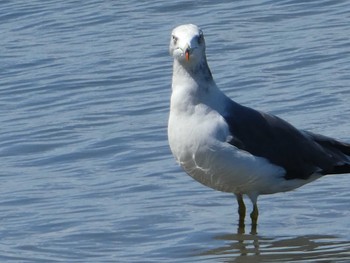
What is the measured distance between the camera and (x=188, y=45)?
7.71 meters

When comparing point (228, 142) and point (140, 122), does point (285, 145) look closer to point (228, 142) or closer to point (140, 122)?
point (228, 142)

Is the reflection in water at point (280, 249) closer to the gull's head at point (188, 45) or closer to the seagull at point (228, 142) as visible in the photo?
the seagull at point (228, 142)

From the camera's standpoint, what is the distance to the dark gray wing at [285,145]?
25.9ft

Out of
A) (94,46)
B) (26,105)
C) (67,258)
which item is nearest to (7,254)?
(67,258)

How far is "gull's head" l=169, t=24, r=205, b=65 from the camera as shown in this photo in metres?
7.73

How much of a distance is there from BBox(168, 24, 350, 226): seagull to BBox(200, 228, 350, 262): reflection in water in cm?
30

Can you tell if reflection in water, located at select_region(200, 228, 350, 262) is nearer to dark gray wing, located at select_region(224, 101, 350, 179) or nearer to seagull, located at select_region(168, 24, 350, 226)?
seagull, located at select_region(168, 24, 350, 226)

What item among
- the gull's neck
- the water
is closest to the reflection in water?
the water

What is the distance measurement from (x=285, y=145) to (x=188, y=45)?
92cm

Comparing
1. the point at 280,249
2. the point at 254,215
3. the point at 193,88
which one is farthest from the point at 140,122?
the point at 280,249

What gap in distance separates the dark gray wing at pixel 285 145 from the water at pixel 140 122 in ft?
1.02

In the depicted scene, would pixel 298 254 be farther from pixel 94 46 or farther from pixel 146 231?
pixel 94 46

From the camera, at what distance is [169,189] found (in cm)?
903

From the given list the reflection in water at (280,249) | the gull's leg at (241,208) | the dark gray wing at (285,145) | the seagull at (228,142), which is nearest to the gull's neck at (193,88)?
the seagull at (228,142)
